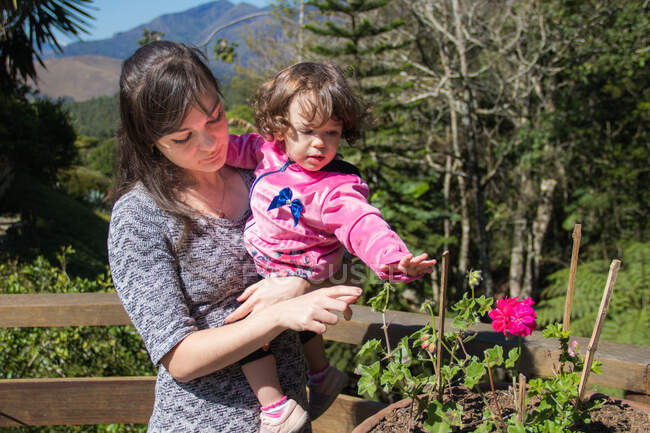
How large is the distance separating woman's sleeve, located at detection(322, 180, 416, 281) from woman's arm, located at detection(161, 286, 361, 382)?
0.29ft

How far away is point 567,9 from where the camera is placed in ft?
21.8

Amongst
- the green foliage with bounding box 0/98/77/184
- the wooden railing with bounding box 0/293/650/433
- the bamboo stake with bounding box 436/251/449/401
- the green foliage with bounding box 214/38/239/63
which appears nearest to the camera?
the bamboo stake with bounding box 436/251/449/401

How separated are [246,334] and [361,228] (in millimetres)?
332

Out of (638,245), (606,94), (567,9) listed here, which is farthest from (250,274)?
(606,94)

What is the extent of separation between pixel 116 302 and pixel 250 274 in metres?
0.69

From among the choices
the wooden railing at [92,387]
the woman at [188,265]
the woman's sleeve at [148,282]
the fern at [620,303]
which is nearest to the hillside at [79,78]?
the fern at [620,303]

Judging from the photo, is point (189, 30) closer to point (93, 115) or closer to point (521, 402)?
point (521, 402)

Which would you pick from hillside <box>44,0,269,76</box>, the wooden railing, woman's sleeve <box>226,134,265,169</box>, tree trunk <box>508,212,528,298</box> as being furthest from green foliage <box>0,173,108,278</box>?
woman's sleeve <box>226,134,265,169</box>

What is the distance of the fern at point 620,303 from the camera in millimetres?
4105

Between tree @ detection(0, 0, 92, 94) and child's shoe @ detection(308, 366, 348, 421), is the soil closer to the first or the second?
child's shoe @ detection(308, 366, 348, 421)

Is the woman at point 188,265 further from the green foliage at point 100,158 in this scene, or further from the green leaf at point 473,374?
the green foliage at point 100,158

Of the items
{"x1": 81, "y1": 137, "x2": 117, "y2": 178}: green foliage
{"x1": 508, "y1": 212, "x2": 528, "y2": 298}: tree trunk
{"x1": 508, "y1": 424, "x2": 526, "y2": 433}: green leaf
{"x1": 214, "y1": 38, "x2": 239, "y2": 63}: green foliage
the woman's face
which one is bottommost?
{"x1": 81, "y1": 137, "x2": 117, "y2": 178}: green foliage

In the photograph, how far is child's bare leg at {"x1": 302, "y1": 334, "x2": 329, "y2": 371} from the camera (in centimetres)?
152

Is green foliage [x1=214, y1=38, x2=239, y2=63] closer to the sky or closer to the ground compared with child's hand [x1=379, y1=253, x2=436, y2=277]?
closer to the sky
